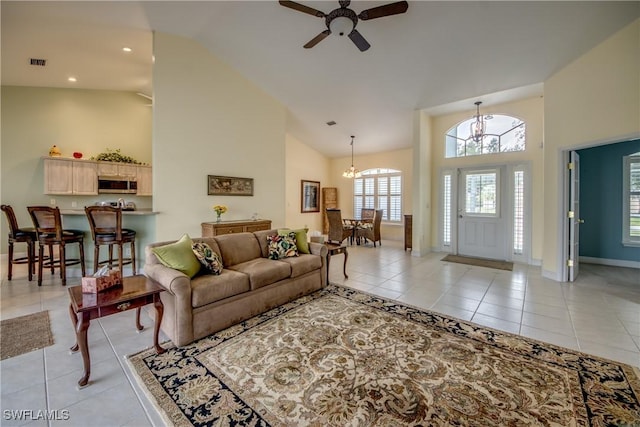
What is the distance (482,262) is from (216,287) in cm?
527

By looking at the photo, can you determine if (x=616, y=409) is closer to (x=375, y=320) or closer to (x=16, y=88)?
(x=375, y=320)

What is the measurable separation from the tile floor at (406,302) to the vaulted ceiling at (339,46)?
340cm

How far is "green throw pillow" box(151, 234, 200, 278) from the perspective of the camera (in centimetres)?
256

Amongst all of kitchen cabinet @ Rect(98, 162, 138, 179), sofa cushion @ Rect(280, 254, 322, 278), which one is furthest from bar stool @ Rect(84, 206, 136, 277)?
kitchen cabinet @ Rect(98, 162, 138, 179)

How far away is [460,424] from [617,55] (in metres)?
4.75

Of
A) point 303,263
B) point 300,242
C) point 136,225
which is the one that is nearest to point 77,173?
point 136,225

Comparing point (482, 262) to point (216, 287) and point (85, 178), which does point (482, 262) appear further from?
point (85, 178)

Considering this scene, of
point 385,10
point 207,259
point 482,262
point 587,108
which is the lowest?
point 482,262

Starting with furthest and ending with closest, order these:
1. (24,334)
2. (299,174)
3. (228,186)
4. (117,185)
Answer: (299,174), (117,185), (228,186), (24,334)

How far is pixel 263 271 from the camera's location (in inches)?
117

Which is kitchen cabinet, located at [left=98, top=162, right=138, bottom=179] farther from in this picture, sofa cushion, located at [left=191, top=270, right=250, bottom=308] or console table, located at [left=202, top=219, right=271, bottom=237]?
sofa cushion, located at [left=191, top=270, right=250, bottom=308]

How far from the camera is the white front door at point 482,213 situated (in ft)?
18.6

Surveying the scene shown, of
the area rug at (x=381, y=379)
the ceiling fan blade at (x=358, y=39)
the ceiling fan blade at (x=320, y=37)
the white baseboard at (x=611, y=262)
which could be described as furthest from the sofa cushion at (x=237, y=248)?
the white baseboard at (x=611, y=262)

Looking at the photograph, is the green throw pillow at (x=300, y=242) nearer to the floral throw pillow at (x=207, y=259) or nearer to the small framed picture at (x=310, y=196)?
the floral throw pillow at (x=207, y=259)
